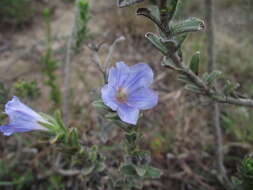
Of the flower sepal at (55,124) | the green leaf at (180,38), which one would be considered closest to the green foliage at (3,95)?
the flower sepal at (55,124)

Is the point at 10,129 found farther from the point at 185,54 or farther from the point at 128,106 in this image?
the point at 185,54

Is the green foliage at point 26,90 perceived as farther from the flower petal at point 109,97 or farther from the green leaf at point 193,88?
the green leaf at point 193,88

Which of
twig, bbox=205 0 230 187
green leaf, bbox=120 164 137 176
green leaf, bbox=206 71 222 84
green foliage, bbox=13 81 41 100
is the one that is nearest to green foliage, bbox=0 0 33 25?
green foliage, bbox=13 81 41 100

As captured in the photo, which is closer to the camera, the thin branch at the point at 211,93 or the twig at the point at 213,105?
the thin branch at the point at 211,93

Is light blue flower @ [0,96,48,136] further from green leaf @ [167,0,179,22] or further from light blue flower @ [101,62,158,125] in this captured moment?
green leaf @ [167,0,179,22]

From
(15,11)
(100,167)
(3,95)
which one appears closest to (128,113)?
→ (100,167)

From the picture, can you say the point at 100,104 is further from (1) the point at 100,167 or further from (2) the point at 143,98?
(1) the point at 100,167
